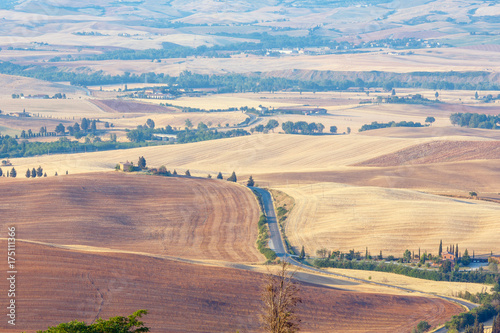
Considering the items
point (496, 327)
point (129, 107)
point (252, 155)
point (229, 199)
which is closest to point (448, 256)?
point (496, 327)

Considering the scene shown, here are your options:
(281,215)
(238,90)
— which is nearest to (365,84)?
(238,90)

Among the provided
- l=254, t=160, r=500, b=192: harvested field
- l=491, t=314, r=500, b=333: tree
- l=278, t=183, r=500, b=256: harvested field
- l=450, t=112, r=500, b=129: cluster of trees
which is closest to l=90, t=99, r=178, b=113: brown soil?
l=450, t=112, r=500, b=129: cluster of trees

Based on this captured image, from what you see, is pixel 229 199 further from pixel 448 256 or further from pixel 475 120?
pixel 475 120

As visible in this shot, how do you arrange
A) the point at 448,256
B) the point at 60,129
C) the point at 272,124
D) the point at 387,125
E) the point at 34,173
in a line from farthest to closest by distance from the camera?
the point at 387,125 < the point at 272,124 < the point at 60,129 < the point at 34,173 < the point at 448,256

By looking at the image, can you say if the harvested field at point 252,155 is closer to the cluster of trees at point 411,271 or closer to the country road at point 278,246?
the country road at point 278,246

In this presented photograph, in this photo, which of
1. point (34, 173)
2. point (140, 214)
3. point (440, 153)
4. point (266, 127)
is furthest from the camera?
point (266, 127)

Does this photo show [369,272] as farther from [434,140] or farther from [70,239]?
[434,140]
